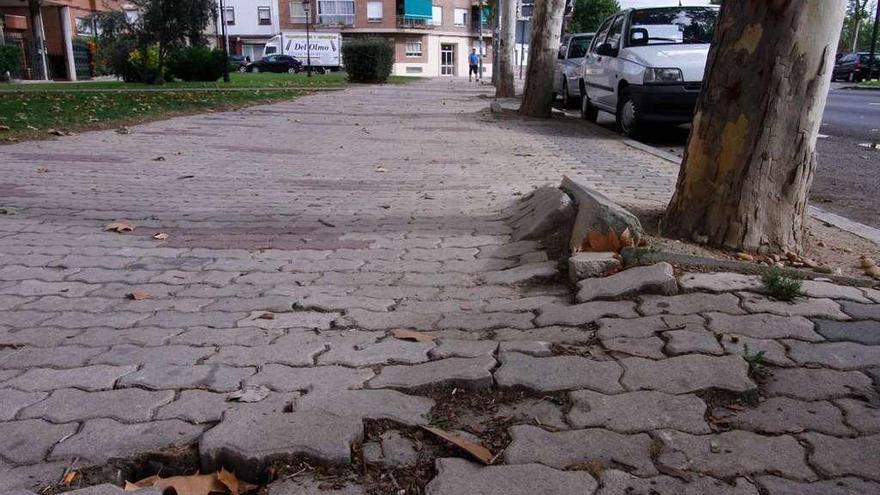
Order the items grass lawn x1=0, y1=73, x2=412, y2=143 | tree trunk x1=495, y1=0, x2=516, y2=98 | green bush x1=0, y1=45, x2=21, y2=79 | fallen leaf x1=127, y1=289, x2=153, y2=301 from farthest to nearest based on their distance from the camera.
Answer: green bush x1=0, y1=45, x2=21, y2=79 < tree trunk x1=495, y1=0, x2=516, y2=98 < grass lawn x1=0, y1=73, x2=412, y2=143 < fallen leaf x1=127, y1=289, x2=153, y2=301

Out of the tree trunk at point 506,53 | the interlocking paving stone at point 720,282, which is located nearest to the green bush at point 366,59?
the tree trunk at point 506,53

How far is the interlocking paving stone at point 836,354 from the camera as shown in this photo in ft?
8.54

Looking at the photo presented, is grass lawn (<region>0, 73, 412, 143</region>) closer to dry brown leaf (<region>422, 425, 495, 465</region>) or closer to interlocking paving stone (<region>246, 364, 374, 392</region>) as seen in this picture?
interlocking paving stone (<region>246, 364, 374, 392</region>)

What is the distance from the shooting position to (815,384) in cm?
247

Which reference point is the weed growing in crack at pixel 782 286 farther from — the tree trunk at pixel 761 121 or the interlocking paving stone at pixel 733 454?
the interlocking paving stone at pixel 733 454

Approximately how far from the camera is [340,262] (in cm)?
435

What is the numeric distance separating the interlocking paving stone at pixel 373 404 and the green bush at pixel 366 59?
34.1 meters

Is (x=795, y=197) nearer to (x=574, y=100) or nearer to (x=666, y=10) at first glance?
(x=666, y=10)

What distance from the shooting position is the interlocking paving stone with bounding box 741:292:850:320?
2.98m

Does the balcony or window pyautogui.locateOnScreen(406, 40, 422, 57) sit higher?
the balcony

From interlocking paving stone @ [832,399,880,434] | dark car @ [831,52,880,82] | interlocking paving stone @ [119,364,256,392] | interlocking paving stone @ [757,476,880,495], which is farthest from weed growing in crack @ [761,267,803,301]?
dark car @ [831,52,880,82]

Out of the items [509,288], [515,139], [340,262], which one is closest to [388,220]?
[340,262]

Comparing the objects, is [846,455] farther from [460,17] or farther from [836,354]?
[460,17]

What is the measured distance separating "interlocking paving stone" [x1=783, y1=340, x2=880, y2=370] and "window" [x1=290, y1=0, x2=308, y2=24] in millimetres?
71387
